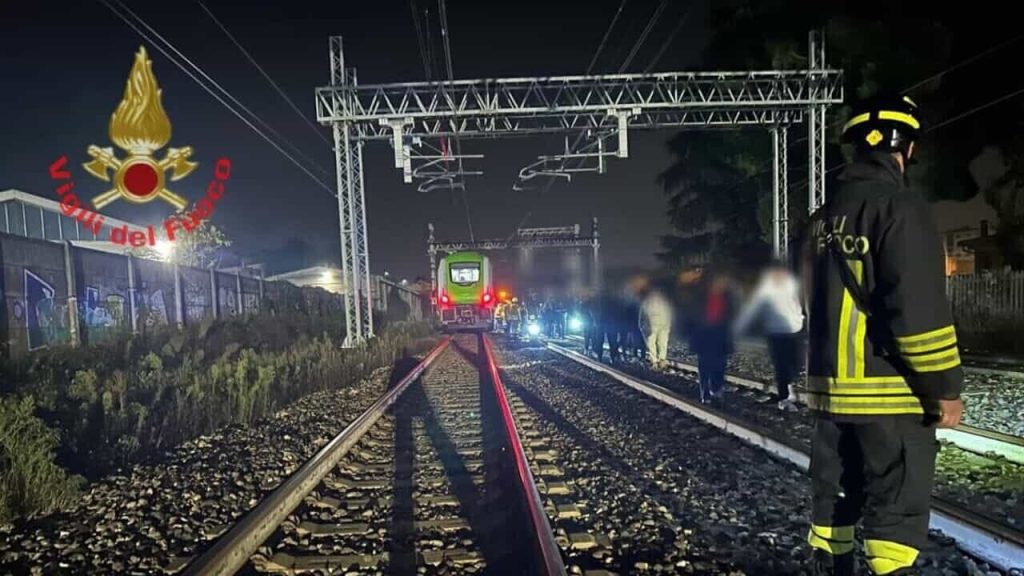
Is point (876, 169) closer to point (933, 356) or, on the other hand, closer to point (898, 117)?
point (898, 117)

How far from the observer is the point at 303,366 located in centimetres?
1399

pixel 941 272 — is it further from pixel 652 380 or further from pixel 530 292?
pixel 530 292

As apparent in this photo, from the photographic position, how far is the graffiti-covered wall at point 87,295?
11.0 m

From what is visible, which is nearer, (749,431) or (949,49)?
(749,431)

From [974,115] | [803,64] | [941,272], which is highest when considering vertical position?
[803,64]

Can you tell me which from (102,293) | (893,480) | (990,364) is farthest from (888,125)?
(102,293)

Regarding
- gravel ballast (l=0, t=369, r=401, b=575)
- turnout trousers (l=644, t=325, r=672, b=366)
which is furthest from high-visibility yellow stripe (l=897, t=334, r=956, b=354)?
turnout trousers (l=644, t=325, r=672, b=366)

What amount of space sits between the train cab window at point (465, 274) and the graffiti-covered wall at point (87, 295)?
49.6 ft

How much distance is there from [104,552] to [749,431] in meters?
5.40

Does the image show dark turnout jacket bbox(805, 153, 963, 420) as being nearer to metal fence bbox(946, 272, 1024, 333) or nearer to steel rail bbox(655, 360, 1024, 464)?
steel rail bbox(655, 360, 1024, 464)

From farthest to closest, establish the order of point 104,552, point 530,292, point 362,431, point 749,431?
point 530,292 → point 362,431 → point 749,431 → point 104,552

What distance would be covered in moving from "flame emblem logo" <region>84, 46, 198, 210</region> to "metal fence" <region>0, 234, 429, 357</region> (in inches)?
53.7

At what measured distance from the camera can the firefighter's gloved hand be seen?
226 centimetres

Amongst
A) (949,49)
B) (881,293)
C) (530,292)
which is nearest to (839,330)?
(881,293)
